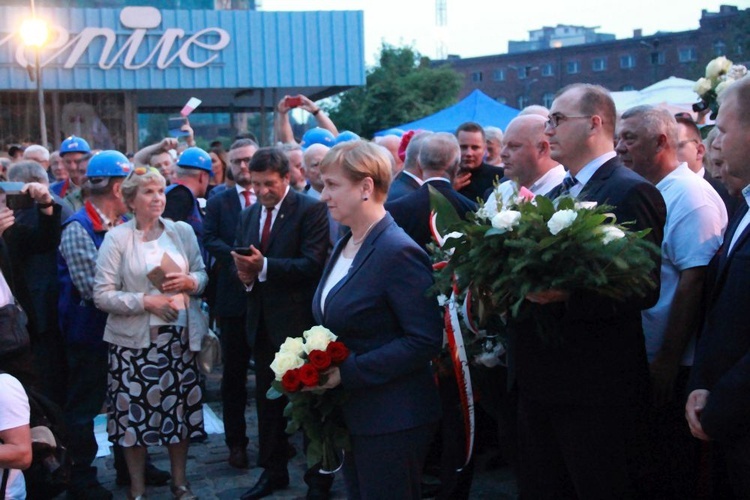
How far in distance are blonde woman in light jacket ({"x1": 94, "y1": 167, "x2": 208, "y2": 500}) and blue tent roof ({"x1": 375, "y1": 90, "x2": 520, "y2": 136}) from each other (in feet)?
37.8

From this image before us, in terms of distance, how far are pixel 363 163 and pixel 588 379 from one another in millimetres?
1323

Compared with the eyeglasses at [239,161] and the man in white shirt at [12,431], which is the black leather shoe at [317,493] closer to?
the man in white shirt at [12,431]

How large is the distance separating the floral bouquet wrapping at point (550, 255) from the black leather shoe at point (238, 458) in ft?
11.0

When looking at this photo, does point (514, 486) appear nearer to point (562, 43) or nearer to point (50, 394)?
point (50, 394)

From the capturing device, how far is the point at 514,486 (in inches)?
221

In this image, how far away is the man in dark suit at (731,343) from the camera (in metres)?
2.90

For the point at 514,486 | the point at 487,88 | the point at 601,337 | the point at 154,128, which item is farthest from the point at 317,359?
the point at 487,88

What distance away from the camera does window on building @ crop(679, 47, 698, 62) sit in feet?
213

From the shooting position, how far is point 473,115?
56.0ft

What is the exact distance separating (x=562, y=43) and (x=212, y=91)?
64.8 meters

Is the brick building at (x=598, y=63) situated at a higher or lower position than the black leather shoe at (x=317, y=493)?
higher

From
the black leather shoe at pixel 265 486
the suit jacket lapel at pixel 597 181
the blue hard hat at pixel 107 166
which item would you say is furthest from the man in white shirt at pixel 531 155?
the blue hard hat at pixel 107 166

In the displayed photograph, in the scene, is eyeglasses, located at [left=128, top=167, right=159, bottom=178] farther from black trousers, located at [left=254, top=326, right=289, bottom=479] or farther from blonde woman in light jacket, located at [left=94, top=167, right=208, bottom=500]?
black trousers, located at [left=254, top=326, right=289, bottom=479]

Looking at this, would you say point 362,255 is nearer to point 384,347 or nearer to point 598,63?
point 384,347
